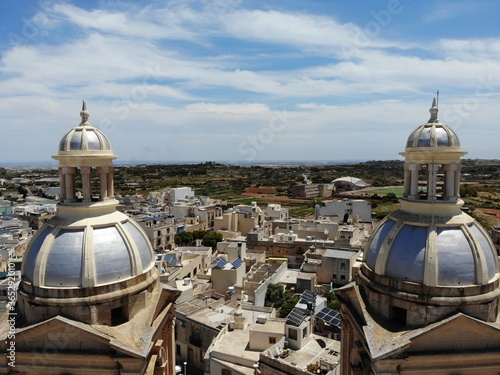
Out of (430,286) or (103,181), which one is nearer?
(430,286)

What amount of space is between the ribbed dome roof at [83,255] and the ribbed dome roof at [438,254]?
9743 millimetres

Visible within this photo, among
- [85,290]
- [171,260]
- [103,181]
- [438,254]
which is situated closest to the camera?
[85,290]

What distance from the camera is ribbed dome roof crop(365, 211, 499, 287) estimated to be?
14461mm

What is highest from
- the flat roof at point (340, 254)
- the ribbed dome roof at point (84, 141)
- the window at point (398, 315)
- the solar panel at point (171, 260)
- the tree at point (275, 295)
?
the ribbed dome roof at point (84, 141)

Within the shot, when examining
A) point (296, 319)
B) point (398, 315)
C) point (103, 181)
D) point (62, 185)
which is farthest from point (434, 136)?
point (296, 319)

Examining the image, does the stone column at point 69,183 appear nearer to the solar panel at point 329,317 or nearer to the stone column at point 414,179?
the stone column at point 414,179

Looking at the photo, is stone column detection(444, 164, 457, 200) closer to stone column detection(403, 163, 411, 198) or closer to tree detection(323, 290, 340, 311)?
stone column detection(403, 163, 411, 198)

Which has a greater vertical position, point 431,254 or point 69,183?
point 69,183

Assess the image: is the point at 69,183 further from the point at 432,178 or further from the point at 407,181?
the point at 432,178

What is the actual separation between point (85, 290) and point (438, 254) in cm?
1277

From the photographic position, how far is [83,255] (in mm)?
14680

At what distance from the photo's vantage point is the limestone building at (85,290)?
1429cm

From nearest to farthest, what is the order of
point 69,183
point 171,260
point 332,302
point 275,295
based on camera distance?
1. point 69,183
2. point 332,302
3. point 275,295
4. point 171,260

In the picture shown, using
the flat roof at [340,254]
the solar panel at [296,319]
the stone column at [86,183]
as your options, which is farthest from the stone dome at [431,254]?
the flat roof at [340,254]
